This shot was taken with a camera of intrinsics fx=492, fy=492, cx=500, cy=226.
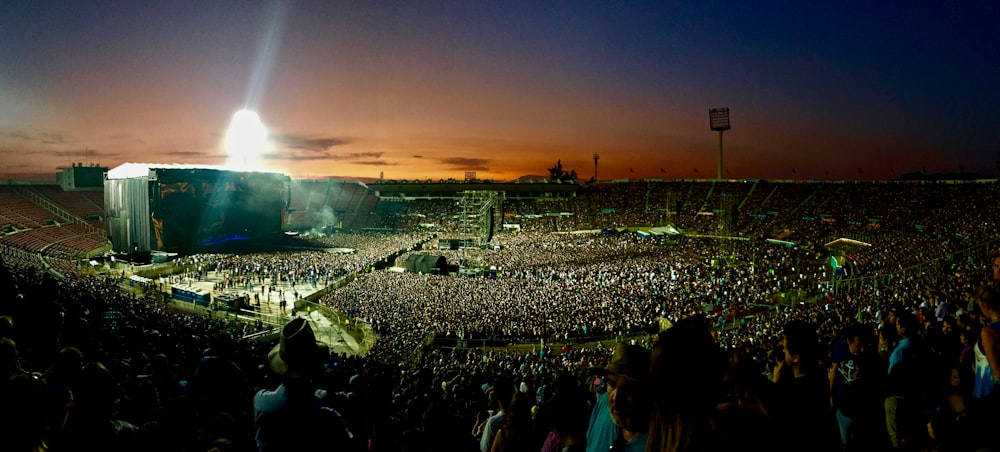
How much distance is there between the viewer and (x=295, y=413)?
227 centimetres

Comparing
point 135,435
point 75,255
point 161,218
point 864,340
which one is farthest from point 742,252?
point 75,255

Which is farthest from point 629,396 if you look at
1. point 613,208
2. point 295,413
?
point 613,208

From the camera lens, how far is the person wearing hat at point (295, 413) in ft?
7.39

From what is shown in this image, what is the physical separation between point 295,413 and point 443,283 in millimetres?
20830

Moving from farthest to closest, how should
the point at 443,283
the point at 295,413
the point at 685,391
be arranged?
1. the point at 443,283
2. the point at 295,413
3. the point at 685,391

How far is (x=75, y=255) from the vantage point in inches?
1371

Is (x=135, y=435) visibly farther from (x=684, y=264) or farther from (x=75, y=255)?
(x=75, y=255)

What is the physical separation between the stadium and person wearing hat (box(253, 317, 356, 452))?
81cm

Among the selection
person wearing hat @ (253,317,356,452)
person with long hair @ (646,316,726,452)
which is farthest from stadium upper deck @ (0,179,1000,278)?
person with long hair @ (646,316,726,452)

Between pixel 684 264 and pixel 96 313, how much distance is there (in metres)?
24.6

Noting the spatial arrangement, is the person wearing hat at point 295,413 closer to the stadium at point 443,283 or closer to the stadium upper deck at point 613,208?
the stadium at point 443,283

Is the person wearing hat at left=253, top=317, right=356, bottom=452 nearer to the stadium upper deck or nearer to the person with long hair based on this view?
the person with long hair

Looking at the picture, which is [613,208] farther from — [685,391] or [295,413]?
[685,391]

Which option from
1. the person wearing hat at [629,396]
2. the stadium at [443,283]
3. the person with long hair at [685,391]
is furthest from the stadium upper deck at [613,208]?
the person with long hair at [685,391]
